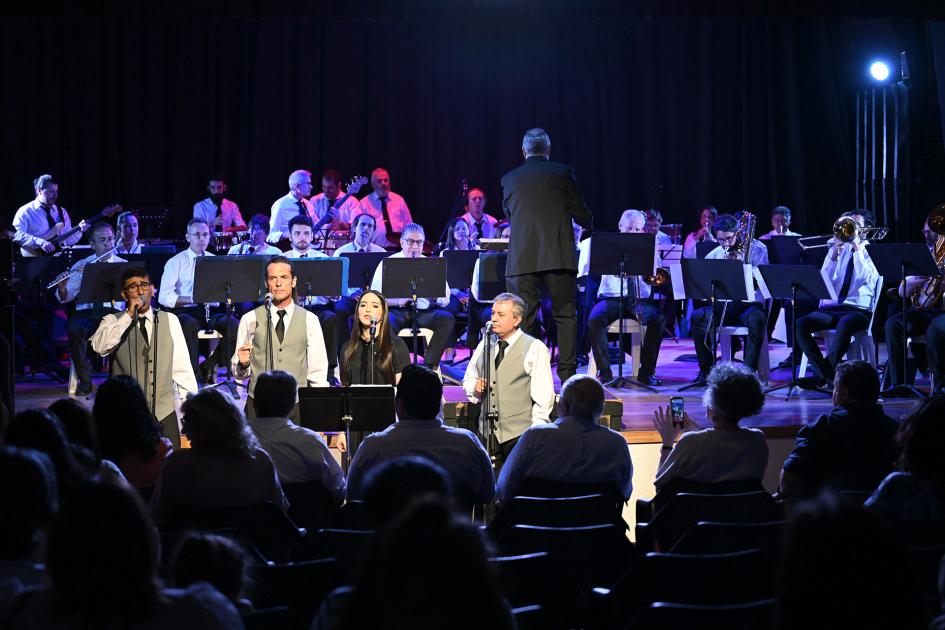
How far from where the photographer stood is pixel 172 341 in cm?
656

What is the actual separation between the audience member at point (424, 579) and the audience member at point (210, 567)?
2.57ft

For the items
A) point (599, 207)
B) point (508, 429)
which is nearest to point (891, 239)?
point (599, 207)

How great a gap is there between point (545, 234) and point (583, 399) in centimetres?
313

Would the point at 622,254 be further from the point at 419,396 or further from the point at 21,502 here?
the point at 21,502

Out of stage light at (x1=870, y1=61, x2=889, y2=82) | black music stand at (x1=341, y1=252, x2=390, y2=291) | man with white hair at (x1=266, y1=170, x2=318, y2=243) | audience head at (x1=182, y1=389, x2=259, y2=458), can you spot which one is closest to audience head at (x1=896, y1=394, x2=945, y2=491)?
audience head at (x1=182, y1=389, x2=259, y2=458)

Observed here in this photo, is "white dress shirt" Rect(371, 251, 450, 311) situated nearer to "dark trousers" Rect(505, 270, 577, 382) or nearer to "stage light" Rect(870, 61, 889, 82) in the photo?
"dark trousers" Rect(505, 270, 577, 382)

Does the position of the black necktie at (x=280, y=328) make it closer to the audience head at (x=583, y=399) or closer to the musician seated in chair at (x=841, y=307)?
the audience head at (x=583, y=399)

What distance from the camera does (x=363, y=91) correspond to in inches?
536

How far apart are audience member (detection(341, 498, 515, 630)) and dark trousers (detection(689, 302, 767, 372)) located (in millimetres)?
7179

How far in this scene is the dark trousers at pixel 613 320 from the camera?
28.5 ft

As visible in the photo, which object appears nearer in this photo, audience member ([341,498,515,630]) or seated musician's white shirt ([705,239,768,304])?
audience member ([341,498,515,630])

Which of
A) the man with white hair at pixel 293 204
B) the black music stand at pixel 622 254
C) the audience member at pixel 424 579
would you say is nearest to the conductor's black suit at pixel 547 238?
the black music stand at pixel 622 254

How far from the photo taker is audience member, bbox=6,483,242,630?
1.89 meters

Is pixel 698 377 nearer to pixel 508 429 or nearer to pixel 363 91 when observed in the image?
pixel 508 429
